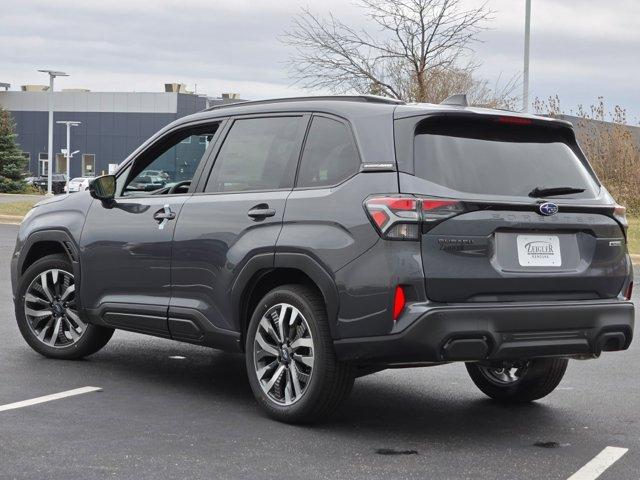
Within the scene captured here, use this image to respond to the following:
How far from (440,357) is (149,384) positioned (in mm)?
2504

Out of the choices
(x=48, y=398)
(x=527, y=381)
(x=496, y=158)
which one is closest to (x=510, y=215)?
(x=496, y=158)

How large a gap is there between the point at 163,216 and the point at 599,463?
10.1 feet

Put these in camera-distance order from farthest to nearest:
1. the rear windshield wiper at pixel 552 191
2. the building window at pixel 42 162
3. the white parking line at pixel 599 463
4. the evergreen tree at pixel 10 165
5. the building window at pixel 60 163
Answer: the building window at pixel 60 163 < the building window at pixel 42 162 < the evergreen tree at pixel 10 165 < the rear windshield wiper at pixel 552 191 < the white parking line at pixel 599 463

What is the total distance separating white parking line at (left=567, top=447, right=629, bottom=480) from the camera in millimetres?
5270

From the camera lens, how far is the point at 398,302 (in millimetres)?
5645

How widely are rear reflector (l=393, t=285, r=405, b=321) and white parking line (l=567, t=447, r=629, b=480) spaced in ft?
3.70

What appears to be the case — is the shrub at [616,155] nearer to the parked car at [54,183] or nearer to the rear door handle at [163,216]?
the rear door handle at [163,216]

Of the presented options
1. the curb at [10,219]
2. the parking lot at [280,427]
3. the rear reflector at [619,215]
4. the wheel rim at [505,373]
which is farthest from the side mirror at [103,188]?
the curb at [10,219]

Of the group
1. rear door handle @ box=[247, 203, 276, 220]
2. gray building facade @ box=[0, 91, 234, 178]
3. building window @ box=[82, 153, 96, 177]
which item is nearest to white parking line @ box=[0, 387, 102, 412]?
rear door handle @ box=[247, 203, 276, 220]

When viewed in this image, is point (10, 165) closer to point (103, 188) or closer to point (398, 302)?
point (103, 188)

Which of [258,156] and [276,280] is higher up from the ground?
[258,156]

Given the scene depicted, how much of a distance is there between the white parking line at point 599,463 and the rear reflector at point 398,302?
44.4 inches

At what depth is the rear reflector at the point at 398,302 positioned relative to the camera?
222 inches

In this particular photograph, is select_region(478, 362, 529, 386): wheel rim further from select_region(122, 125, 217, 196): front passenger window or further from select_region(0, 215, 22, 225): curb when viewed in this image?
select_region(0, 215, 22, 225): curb
